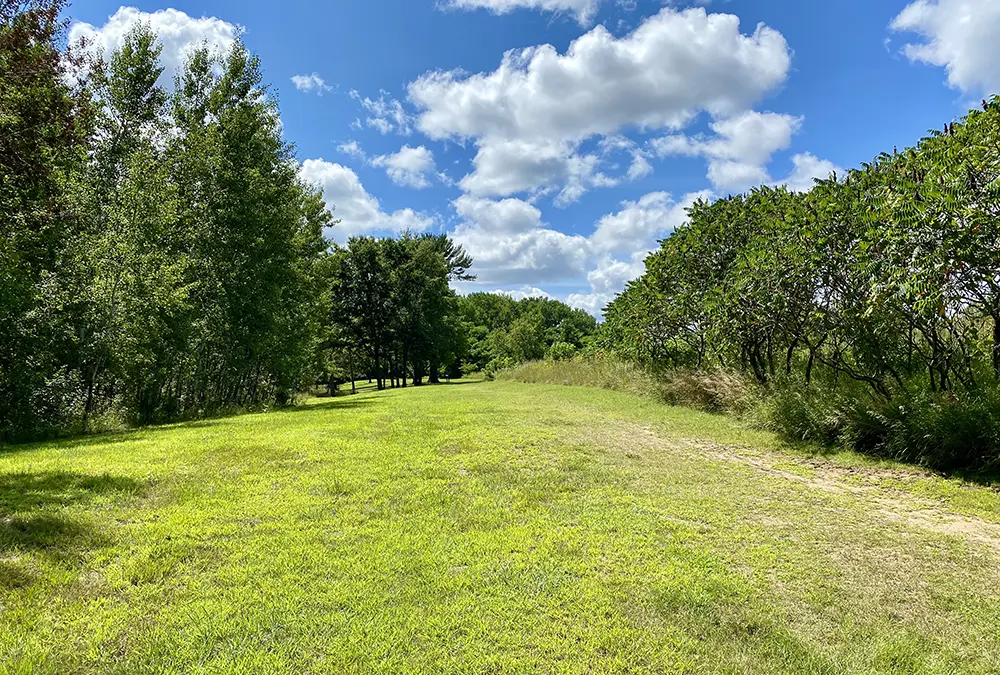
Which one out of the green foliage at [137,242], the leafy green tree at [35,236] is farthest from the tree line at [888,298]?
the leafy green tree at [35,236]

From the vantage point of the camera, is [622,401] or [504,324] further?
[504,324]

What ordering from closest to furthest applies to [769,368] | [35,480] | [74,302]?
[35,480] → [74,302] → [769,368]

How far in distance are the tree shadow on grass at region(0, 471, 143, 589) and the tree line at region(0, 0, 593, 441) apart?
3695 mm

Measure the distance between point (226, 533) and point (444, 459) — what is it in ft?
9.90

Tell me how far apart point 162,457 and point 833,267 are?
32.3 feet

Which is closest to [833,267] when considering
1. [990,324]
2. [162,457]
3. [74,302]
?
[990,324]

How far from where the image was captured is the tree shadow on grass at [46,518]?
130 inches

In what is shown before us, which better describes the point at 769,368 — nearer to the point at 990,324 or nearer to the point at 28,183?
the point at 990,324

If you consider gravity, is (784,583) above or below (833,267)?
below

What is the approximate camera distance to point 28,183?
9844 millimetres

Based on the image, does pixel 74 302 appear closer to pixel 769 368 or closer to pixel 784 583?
pixel 784 583

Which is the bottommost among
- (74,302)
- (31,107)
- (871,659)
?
(871,659)

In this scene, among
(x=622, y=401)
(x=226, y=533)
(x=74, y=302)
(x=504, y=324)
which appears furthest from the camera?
(x=504, y=324)

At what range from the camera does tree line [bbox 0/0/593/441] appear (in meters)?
8.72
